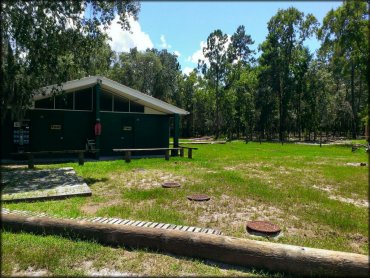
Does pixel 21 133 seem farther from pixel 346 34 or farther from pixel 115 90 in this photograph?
pixel 346 34

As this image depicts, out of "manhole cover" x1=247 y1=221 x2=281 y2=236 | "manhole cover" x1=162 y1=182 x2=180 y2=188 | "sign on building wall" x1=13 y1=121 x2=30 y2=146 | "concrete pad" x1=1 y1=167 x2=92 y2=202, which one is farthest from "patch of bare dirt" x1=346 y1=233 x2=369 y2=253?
"sign on building wall" x1=13 y1=121 x2=30 y2=146

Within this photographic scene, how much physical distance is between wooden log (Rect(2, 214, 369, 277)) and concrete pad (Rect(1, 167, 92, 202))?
250 centimetres

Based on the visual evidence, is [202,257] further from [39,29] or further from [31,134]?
[31,134]

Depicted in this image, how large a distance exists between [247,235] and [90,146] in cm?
1418

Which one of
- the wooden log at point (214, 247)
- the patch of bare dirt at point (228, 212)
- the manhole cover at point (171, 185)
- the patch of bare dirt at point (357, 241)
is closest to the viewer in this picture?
the wooden log at point (214, 247)

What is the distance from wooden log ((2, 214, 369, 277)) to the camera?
373 cm

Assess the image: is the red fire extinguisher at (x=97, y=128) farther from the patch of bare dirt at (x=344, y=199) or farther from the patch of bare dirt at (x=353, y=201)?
the patch of bare dirt at (x=353, y=201)

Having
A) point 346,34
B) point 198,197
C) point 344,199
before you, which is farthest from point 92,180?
point 346,34

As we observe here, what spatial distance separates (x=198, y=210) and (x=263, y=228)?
169 cm

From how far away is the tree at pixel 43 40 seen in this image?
9875 mm

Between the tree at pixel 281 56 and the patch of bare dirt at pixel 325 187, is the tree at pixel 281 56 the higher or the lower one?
the higher one

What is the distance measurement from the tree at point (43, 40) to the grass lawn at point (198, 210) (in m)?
3.84

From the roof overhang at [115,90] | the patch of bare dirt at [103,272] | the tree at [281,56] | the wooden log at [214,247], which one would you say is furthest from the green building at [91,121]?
the tree at [281,56]

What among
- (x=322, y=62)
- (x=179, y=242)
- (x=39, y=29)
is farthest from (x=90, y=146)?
(x=322, y=62)
